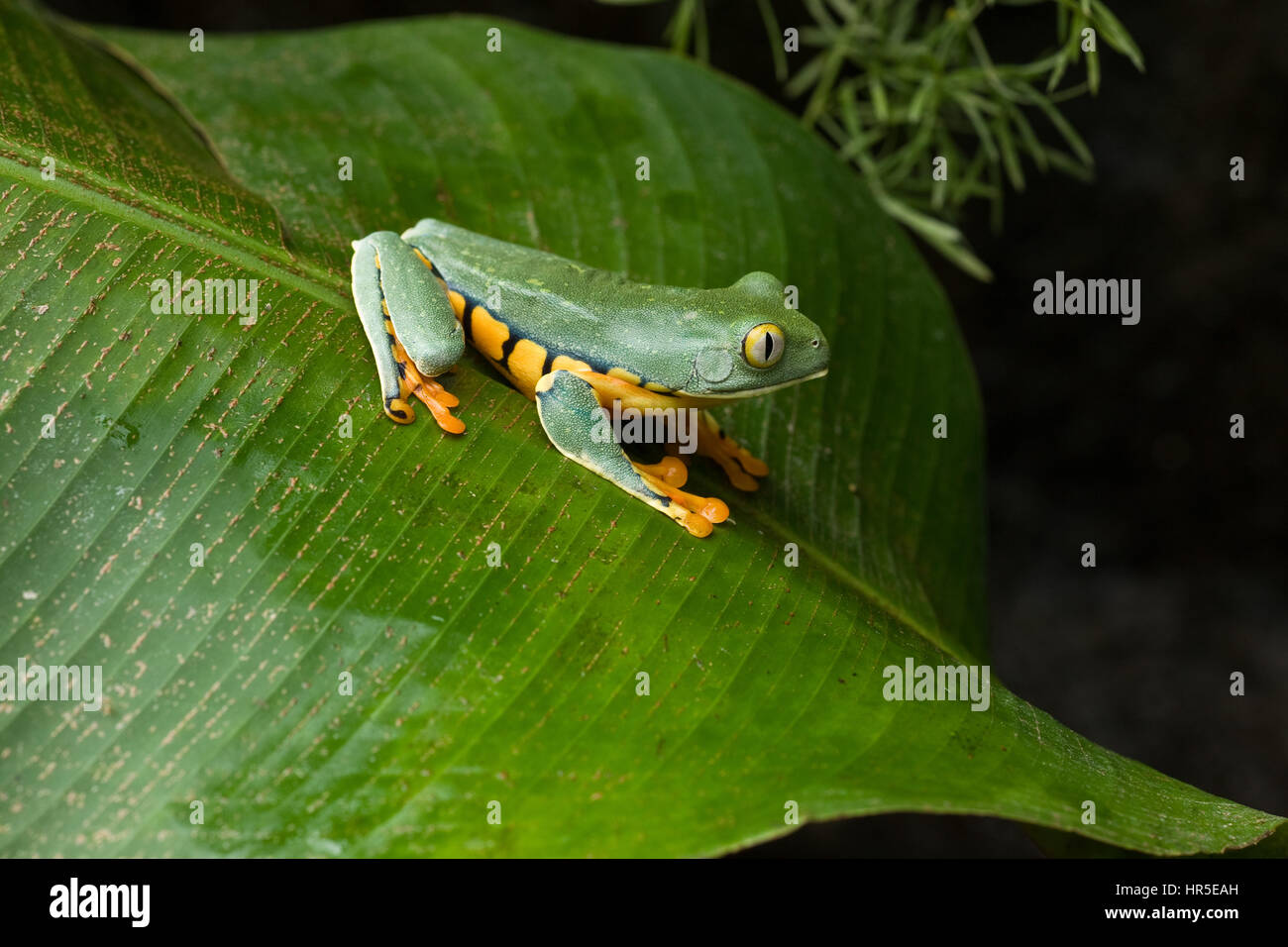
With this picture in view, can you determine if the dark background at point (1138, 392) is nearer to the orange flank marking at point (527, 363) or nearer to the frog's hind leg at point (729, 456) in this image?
the frog's hind leg at point (729, 456)

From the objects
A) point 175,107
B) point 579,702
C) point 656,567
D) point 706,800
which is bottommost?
point 706,800

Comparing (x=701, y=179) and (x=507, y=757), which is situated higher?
(x=701, y=179)

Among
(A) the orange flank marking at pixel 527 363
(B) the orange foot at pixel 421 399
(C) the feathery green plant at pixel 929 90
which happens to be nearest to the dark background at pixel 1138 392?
(C) the feathery green plant at pixel 929 90

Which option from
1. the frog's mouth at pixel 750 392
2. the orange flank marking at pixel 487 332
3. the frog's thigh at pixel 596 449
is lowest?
the frog's thigh at pixel 596 449

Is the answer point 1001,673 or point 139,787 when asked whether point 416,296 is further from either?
point 1001,673

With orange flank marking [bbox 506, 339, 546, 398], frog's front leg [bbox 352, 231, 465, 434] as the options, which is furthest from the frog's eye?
frog's front leg [bbox 352, 231, 465, 434]

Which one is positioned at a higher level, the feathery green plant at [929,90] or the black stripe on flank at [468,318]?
the feathery green plant at [929,90]

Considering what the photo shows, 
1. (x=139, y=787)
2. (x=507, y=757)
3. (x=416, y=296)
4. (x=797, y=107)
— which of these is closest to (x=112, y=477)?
(x=139, y=787)

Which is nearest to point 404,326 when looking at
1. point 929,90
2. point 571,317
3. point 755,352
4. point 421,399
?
point 421,399
